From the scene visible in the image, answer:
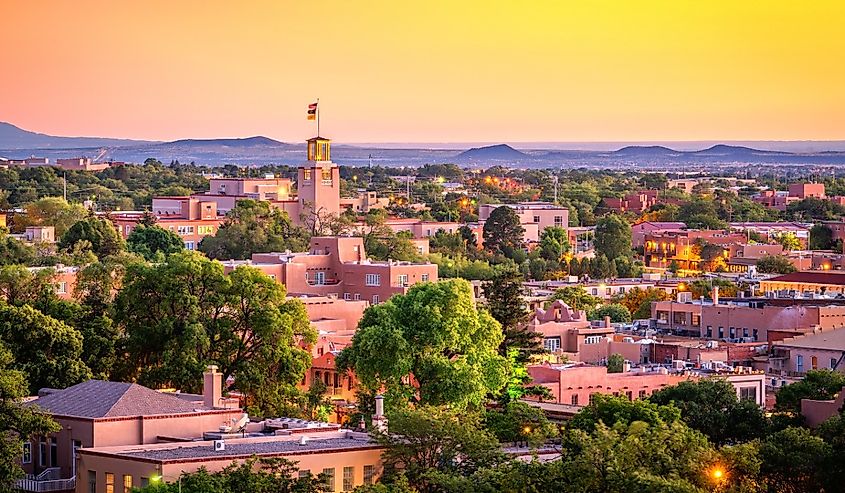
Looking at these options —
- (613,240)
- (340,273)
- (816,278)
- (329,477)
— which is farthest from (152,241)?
(329,477)

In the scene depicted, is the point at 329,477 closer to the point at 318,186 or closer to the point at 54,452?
the point at 54,452

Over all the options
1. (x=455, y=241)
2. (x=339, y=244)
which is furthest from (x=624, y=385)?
(x=455, y=241)

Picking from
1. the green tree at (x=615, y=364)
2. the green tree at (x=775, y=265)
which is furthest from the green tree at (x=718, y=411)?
the green tree at (x=775, y=265)

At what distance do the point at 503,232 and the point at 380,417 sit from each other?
89423 mm

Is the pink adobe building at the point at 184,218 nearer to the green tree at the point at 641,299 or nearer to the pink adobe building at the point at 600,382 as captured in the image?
the green tree at the point at 641,299

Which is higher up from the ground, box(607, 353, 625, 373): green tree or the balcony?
the balcony

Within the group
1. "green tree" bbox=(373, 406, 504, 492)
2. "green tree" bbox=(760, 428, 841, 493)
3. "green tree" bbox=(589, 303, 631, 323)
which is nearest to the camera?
"green tree" bbox=(373, 406, 504, 492)

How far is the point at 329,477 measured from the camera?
139 feet

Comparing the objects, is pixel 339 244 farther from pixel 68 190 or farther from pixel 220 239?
pixel 68 190

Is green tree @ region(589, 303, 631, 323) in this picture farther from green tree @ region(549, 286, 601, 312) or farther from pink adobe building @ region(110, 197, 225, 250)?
pink adobe building @ region(110, 197, 225, 250)

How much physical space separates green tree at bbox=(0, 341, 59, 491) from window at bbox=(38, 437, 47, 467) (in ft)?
3.35

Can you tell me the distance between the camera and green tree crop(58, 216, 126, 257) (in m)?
106

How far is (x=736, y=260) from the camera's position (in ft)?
449

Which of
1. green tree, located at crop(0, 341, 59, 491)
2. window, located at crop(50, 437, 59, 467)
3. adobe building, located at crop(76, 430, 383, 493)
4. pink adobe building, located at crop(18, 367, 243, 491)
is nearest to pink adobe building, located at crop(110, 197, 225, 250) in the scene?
pink adobe building, located at crop(18, 367, 243, 491)
